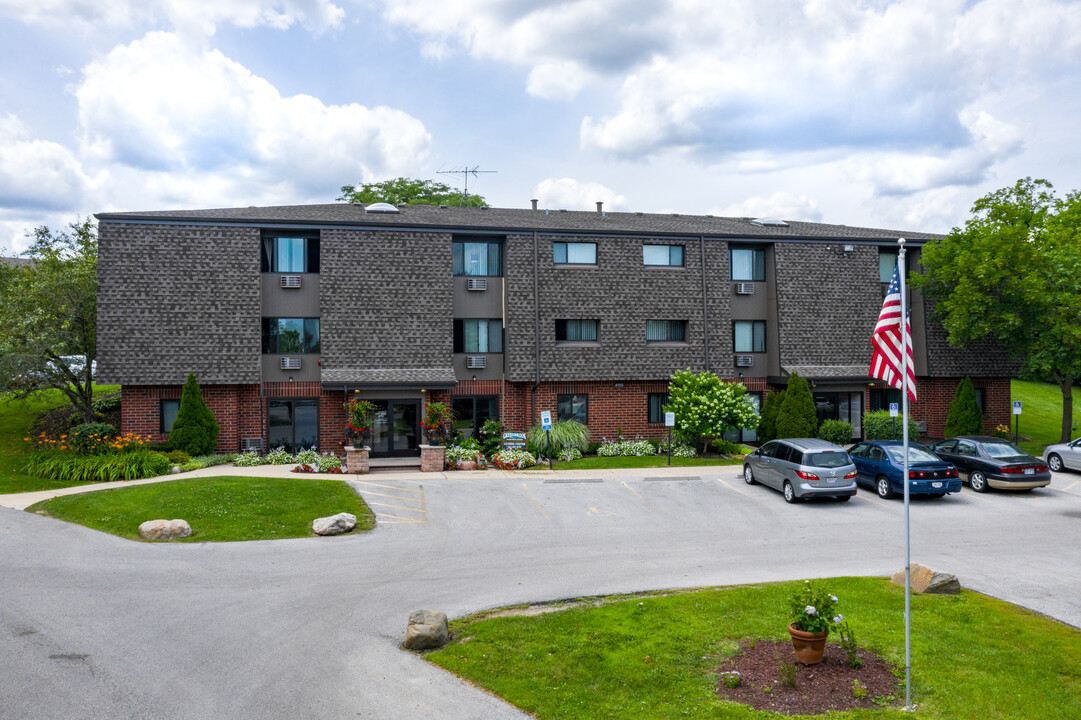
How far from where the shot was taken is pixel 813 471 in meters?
18.1

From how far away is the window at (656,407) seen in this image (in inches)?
1063

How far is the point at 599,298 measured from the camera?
26422mm

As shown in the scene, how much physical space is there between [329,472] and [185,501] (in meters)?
5.64

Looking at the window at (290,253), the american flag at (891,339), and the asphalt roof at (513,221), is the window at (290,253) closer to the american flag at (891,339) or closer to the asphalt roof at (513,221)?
the asphalt roof at (513,221)

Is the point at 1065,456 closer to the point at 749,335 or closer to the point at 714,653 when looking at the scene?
the point at 749,335

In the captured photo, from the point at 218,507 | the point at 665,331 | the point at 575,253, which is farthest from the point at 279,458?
the point at 665,331

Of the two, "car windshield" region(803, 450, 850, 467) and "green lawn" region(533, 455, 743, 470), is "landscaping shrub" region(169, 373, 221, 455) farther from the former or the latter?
"car windshield" region(803, 450, 850, 467)

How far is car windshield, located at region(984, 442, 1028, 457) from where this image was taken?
1989 centimetres

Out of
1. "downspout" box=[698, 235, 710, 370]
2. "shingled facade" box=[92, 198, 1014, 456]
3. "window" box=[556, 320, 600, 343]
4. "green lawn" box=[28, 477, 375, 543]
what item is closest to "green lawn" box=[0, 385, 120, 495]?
"green lawn" box=[28, 477, 375, 543]

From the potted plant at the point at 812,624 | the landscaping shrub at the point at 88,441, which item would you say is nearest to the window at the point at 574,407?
the landscaping shrub at the point at 88,441

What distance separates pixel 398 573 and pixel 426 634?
365cm

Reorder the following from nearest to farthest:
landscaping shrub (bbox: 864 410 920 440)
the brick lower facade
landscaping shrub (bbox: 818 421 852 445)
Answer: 1. the brick lower facade
2. landscaping shrub (bbox: 864 410 920 440)
3. landscaping shrub (bbox: 818 421 852 445)

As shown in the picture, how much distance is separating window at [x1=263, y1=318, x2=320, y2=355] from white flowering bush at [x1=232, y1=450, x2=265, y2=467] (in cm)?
358

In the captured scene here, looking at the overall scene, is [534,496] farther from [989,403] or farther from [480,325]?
[989,403]
